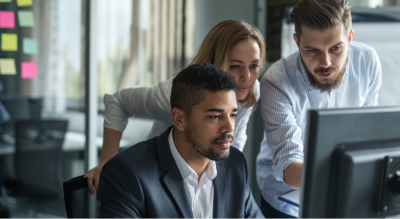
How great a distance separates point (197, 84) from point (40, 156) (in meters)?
2.00

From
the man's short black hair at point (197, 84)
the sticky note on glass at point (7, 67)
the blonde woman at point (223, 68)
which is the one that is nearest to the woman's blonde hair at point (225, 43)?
the blonde woman at point (223, 68)

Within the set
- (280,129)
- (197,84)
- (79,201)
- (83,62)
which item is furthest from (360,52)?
(83,62)

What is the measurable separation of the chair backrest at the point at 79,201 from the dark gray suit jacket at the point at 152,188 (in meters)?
0.16

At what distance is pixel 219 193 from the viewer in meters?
1.18

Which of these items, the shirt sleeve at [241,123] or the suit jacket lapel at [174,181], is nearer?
the suit jacket lapel at [174,181]

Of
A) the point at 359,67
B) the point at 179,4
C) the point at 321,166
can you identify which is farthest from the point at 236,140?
the point at 179,4

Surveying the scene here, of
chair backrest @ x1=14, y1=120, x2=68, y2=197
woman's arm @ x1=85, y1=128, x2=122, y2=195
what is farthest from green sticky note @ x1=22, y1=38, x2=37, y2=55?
woman's arm @ x1=85, y1=128, x2=122, y2=195

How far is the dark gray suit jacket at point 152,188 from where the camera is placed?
1.00 m

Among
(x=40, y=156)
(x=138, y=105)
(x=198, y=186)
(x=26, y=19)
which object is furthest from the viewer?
(x=40, y=156)

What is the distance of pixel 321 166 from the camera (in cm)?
62

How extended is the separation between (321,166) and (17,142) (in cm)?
243

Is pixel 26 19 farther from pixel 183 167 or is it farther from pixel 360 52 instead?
pixel 360 52

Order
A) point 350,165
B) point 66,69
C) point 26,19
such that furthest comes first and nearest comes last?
1. point 66,69
2. point 26,19
3. point 350,165

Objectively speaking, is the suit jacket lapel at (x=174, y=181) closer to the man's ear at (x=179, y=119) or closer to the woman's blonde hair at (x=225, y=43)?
the man's ear at (x=179, y=119)
